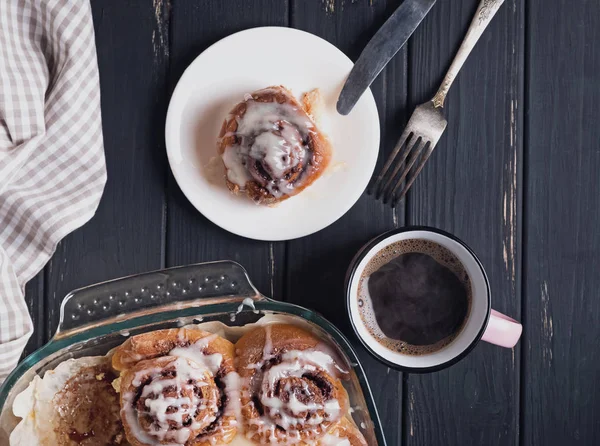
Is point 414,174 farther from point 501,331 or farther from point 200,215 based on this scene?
point 200,215

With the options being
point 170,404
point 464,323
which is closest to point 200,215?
point 170,404

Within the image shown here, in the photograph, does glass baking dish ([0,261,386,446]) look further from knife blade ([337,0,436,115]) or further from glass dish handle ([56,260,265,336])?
knife blade ([337,0,436,115])

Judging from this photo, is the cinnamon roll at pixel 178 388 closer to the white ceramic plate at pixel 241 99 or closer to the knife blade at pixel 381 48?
the white ceramic plate at pixel 241 99

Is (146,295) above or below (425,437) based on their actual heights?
above

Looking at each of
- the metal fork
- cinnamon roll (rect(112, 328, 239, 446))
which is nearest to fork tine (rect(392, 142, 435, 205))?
the metal fork

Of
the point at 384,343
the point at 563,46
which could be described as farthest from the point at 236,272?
the point at 563,46

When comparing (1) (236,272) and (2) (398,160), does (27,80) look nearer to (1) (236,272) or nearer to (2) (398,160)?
(1) (236,272)
